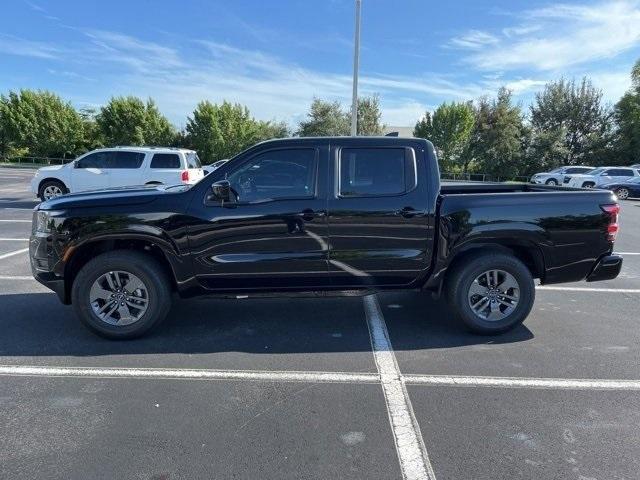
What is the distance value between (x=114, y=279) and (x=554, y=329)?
4442 mm

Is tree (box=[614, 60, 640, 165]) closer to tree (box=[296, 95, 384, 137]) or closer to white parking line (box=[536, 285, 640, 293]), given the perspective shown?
tree (box=[296, 95, 384, 137])

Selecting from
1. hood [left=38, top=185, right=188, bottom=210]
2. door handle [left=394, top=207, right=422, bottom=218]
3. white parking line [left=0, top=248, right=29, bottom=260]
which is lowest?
white parking line [left=0, top=248, right=29, bottom=260]

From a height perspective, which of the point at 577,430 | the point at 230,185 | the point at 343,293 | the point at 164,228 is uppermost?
the point at 230,185

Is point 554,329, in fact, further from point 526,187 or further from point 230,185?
point 230,185

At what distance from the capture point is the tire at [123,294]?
4.16 meters

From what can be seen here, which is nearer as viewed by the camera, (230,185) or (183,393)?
(183,393)

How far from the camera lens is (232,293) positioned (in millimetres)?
4359

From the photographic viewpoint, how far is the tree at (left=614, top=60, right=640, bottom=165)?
130 feet

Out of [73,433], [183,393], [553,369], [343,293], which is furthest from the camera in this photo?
[343,293]

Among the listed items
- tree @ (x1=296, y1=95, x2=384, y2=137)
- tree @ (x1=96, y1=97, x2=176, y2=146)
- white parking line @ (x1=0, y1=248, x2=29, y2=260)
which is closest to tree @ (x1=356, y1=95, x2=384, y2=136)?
tree @ (x1=296, y1=95, x2=384, y2=137)

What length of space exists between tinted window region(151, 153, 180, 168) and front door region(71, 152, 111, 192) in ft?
4.53

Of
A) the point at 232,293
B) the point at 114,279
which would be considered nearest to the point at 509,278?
the point at 232,293

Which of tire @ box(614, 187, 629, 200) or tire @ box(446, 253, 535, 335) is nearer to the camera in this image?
tire @ box(446, 253, 535, 335)

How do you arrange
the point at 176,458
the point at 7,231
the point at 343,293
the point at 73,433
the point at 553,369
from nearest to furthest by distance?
the point at 176,458 → the point at 73,433 → the point at 553,369 → the point at 343,293 → the point at 7,231
